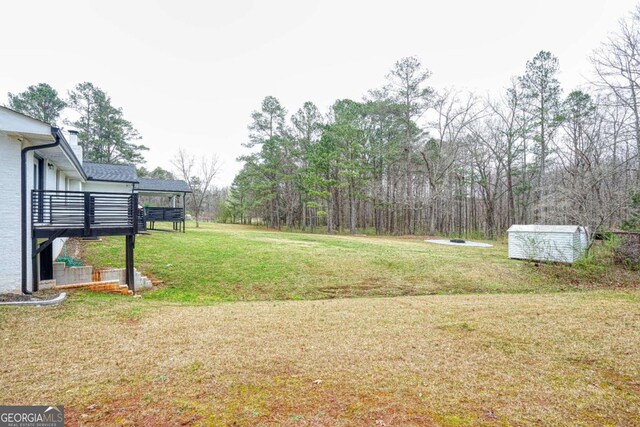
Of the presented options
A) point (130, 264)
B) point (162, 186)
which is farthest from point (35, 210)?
point (162, 186)

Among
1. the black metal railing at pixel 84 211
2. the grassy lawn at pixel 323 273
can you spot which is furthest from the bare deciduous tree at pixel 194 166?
the black metal railing at pixel 84 211

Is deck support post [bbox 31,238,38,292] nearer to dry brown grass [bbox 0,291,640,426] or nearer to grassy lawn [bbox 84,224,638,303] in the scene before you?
dry brown grass [bbox 0,291,640,426]

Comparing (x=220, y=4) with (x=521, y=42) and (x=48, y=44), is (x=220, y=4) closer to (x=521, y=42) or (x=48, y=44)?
(x=48, y=44)

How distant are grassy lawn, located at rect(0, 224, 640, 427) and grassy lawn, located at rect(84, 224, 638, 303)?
1.62 metres

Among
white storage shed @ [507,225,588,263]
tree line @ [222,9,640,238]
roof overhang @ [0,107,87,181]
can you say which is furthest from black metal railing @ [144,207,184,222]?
white storage shed @ [507,225,588,263]

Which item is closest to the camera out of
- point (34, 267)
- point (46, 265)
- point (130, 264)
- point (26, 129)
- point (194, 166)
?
point (26, 129)

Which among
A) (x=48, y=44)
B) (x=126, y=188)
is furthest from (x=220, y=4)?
(x=126, y=188)

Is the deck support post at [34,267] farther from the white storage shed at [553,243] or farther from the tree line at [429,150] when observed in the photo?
the tree line at [429,150]

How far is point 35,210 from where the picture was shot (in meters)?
7.21

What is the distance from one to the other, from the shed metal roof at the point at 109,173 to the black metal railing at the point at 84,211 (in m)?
10.7

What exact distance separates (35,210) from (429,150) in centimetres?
2872

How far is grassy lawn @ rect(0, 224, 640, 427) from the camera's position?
275 centimetres

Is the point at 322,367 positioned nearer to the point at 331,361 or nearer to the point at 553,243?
the point at 331,361

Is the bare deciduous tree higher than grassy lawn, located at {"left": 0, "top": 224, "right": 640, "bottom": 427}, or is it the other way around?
the bare deciduous tree
